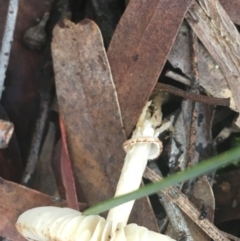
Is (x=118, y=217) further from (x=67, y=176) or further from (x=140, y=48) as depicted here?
(x=140, y=48)

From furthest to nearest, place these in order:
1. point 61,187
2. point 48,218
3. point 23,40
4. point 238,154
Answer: point 23,40 → point 61,187 → point 48,218 → point 238,154

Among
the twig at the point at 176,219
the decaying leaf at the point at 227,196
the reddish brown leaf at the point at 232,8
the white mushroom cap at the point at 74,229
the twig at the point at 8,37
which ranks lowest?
the white mushroom cap at the point at 74,229

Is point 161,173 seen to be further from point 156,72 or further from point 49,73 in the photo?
point 49,73

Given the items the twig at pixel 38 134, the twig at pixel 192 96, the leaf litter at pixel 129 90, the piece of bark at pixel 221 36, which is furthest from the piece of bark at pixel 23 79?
the piece of bark at pixel 221 36

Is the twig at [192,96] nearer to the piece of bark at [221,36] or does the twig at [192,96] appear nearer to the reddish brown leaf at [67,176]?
the piece of bark at [221,36]

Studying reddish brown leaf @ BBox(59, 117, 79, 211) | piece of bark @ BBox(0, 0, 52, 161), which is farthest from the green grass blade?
piece of bark @ BBox(0, 0, 52, 161)

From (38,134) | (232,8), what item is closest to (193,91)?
(232,8)

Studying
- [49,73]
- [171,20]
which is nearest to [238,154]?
[171,20]
